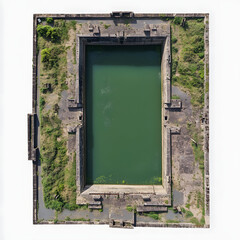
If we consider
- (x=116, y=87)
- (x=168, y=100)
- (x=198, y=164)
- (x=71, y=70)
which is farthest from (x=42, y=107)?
(x=198, y=164)

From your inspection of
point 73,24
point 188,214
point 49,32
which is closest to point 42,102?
point 49,32

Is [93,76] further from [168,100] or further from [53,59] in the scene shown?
[168,100]

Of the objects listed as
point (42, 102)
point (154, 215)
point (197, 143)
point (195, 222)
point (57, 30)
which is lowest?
point (195, 222)

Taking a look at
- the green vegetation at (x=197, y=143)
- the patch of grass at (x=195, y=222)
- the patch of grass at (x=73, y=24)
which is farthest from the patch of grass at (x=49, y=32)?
the patch of grass at (x=195, y=222)

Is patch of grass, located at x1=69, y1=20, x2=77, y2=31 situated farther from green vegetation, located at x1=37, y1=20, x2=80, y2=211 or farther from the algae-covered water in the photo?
the algae-covered water

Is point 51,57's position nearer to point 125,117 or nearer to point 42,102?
point 42,102
